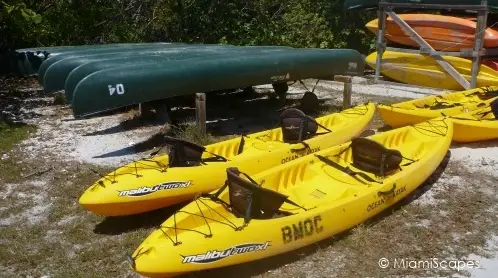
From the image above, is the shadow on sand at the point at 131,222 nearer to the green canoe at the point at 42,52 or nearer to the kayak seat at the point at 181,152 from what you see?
the kayak seat at the point at 181,152

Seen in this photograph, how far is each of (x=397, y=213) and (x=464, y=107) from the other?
402 centimetres

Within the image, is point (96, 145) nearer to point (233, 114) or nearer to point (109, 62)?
point (109, 62)

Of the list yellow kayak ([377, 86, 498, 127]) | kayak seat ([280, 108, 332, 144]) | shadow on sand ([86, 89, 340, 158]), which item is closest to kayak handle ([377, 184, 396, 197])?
kayak seat ([280, 108, 332, 144])

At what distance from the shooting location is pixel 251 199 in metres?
4.75

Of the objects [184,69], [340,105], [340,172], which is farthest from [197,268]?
[340,105]

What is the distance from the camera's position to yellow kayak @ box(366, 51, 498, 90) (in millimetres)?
12031

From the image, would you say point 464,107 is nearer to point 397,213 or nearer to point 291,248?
point 397,213

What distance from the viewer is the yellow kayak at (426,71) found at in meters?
12.0

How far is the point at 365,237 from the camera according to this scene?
543 cm

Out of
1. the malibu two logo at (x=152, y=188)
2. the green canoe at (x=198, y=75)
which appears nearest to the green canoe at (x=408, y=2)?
the green canoe at (x=198, y=75)

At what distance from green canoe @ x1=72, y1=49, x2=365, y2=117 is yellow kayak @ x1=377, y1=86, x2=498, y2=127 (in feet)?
6.12

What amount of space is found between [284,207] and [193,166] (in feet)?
4.14

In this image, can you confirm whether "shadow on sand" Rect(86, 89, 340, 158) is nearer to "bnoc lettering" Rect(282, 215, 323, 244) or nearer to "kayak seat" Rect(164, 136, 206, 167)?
"kayak seat" Rect(164, 136, 206, 167)

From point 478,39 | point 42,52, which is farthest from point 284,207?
point 42,52
